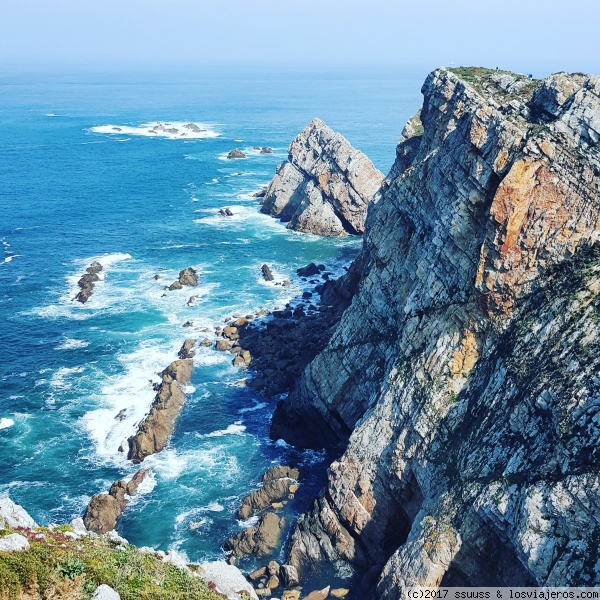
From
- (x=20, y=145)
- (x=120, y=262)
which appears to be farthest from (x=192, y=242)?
(x=20, y=145)

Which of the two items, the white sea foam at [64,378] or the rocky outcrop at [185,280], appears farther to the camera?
the rocky outcrop at [185,280]

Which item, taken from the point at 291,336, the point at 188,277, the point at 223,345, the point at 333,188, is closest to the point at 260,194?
the point at 333,188

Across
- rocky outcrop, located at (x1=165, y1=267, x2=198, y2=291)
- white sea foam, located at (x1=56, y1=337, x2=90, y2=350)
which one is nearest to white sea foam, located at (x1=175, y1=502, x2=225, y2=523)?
white sea foam, located at (x1=56, y1=337, x2=90, y2=350)

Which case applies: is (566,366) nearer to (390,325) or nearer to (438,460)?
(438,460)

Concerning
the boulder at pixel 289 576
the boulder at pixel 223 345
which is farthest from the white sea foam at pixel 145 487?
the boulder at pixel 223 345

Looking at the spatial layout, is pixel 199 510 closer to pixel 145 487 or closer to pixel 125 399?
pixel 145 487

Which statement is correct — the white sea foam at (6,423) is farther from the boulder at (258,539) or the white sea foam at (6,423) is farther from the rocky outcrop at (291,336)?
the boulder at (258,539)
